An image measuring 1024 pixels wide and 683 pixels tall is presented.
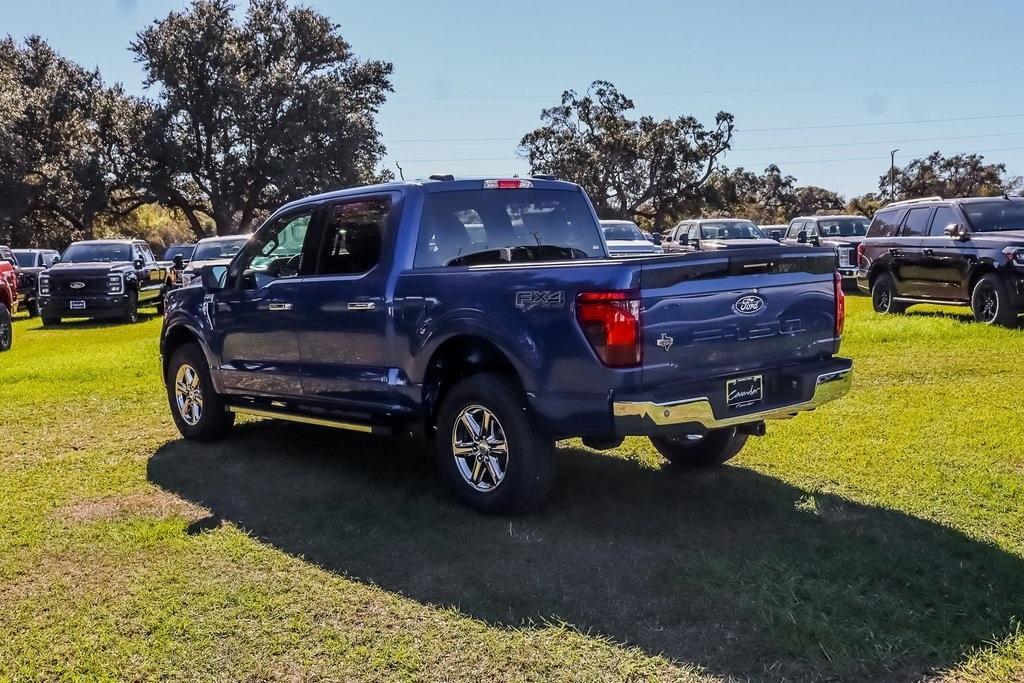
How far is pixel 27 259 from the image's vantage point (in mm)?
28172

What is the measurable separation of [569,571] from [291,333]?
10.2 ft

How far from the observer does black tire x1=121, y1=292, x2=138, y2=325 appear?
21.4 metres

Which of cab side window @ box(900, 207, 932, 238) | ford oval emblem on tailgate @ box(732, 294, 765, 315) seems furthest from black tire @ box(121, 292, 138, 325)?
ford oval emblem on tailgate @ box(732, 294, 765, 315)

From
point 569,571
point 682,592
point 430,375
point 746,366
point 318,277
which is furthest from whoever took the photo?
point 318,277

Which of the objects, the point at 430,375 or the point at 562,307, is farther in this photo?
the point at 430,375

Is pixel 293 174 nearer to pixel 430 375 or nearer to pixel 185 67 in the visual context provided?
pixel 185 67

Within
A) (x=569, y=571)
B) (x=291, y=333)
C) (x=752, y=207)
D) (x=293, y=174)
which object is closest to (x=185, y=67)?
(x=293, y=174)

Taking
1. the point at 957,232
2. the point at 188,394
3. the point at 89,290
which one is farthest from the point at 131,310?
the point at 957,232

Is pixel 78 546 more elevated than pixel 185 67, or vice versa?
pixel 185 67

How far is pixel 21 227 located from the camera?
143 ft

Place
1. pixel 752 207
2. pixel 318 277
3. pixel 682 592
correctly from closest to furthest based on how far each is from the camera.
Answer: pixel 682 592
pixel 318 277
pixel 752 207

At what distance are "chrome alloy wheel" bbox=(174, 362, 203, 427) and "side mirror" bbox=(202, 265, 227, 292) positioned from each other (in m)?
0.83

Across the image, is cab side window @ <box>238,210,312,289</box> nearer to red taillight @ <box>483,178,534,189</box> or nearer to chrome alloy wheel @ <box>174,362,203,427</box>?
chrome alloy wheel @ <box>174,362,203,427</box>

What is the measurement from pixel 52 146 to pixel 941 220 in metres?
37.5
